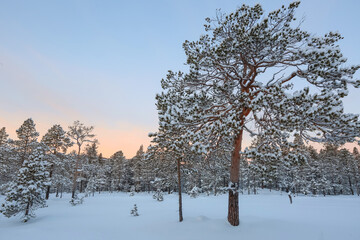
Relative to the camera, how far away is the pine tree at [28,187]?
1280 cm

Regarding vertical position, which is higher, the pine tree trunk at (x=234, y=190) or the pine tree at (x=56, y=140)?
the pine tree at (x=56, y=140)

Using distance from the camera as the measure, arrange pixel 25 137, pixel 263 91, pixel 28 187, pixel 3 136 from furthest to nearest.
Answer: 1. pixel 3 136
2. pixel 25 137
3. pixel 28 187
4. pixel 263 91

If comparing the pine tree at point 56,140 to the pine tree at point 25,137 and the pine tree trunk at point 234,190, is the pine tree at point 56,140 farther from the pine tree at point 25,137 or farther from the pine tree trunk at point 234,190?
the pine tree trunk at point 234,190

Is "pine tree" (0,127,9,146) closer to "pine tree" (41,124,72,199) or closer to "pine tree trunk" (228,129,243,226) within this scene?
"pine tree" (41,124,72,199)

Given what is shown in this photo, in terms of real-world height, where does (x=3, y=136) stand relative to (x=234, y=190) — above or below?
above

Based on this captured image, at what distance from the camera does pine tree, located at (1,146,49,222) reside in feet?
42.0

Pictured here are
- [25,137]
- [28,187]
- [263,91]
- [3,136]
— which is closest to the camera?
[263,91]

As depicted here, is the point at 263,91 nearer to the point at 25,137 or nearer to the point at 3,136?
the point at 25,137

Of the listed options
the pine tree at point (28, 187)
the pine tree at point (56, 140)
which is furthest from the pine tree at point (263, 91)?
the pine tree at point (56, 140)

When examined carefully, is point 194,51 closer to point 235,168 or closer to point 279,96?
point 279,96

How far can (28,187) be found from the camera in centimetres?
1298

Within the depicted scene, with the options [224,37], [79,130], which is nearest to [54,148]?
[79,130]

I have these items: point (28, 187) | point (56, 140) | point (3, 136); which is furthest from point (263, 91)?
point (3, 136)

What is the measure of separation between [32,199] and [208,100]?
50.7 ft
